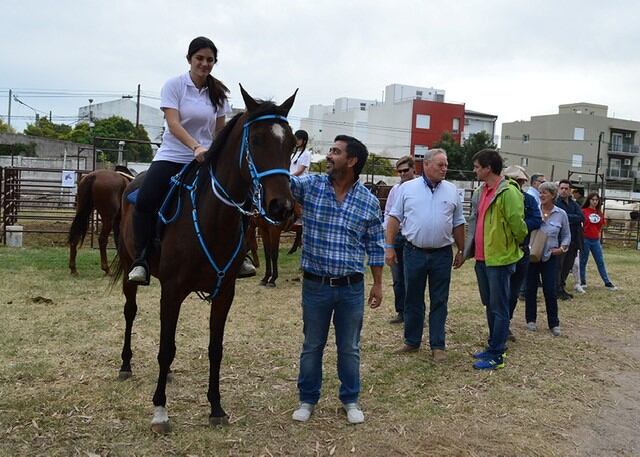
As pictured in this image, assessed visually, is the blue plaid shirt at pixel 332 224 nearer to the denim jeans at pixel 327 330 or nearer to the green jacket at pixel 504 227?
the denim jeans at pixel 327 330

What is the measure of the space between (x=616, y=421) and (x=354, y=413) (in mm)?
2107

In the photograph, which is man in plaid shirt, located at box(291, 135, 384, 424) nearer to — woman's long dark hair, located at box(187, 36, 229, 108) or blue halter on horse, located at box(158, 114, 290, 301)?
blue halter on horse, located at box(158, 114, 290, 301)

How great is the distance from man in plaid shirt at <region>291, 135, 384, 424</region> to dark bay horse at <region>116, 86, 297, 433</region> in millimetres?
487

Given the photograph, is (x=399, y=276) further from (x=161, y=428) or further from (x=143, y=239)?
(x=161, y=428)

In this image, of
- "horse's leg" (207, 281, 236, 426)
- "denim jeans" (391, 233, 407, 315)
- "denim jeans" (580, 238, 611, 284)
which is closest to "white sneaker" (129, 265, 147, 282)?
"horse's leg" (207, 281, 236, 426)

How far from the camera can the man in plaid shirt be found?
3.81 metres

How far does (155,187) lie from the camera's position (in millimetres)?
4008

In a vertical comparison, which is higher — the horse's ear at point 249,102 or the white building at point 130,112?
the white building at point 130,112

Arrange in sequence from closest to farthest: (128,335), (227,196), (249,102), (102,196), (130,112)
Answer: (249,102)
(227,196)
(128,335)
(102,196)
(130,112)

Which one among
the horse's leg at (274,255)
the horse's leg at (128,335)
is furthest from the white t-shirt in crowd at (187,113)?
the horse's leg at (274,255)

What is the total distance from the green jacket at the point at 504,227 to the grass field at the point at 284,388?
1.13 metres

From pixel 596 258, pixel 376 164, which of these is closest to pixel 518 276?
pixel 596 258

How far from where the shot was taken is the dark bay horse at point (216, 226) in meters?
3.33

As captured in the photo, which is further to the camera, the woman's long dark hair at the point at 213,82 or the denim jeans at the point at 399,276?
the denim jeans at the point at 399,276
